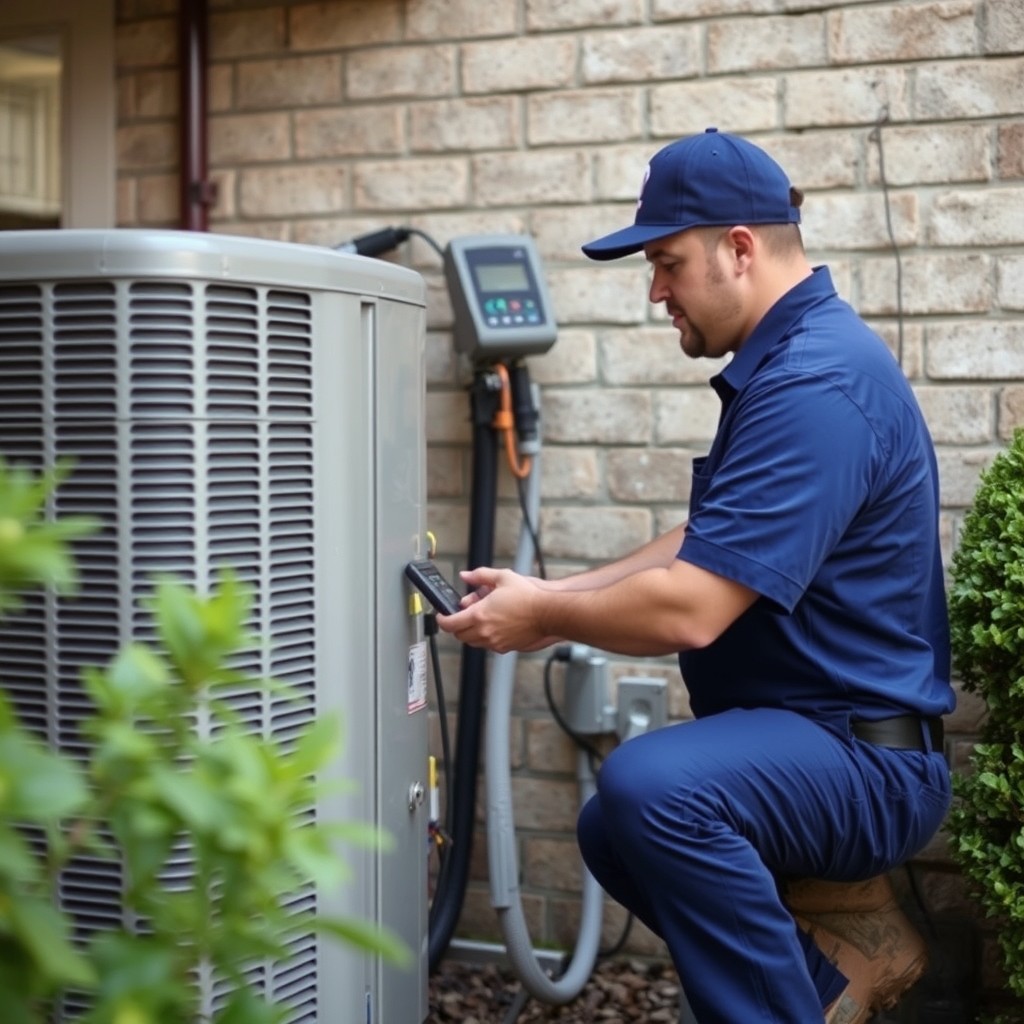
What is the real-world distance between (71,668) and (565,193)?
68.6 inches

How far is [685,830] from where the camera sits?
2189 millimetres

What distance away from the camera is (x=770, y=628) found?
2.34m

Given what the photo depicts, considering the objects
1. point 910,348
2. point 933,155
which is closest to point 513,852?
point 910,348

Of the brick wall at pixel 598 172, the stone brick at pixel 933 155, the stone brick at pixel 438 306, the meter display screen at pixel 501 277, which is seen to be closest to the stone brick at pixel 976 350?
the brick wall at pixel 598 172

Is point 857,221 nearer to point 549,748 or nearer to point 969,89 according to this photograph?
point 969,89

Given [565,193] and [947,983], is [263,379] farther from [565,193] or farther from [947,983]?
[947,983]

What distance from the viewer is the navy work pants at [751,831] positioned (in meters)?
2.18

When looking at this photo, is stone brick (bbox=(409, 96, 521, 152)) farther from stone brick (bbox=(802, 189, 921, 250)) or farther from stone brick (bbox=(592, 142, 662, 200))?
stone brick (bbox=(802, 189, 921, 250))

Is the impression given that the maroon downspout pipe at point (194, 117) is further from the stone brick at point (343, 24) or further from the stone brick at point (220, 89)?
the stone brick at point (343, 24)

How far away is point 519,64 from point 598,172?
0.31 meters

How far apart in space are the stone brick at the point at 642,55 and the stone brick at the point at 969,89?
1.58ft

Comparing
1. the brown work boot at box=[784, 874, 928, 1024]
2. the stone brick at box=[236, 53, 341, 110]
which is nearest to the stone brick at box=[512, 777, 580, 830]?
the brown work boot at box=[784, 874, 928, 1024]

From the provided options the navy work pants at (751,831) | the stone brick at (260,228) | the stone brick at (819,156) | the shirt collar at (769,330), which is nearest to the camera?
the navy work pants at (751,831)

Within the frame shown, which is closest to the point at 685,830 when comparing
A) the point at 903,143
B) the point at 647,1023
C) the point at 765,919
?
the point at 765,919
